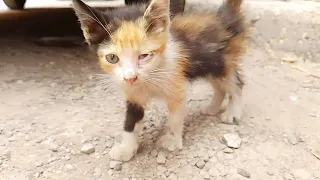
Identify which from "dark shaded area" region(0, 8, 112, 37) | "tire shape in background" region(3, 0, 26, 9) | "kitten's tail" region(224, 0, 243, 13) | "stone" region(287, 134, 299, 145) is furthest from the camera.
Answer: "tire shape in background" region(3, 0, 26, 9)

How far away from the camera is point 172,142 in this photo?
5.82 feet

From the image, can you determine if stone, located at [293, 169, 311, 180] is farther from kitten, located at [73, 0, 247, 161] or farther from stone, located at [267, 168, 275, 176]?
kitten, located at [73, 0, 247, 161]

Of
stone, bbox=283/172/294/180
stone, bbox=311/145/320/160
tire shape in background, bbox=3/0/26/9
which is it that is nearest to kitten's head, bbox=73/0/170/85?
stone, bbox=283/172/294/180

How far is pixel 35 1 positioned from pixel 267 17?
3473 millimetres

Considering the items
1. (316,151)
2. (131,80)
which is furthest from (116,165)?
(316,151)

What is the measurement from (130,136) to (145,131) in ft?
0.70

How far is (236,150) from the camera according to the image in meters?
1.78

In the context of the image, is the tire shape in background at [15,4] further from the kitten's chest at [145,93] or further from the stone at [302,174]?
the stone at [302,174]

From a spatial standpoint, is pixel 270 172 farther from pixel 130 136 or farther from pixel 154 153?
pixel 130 136

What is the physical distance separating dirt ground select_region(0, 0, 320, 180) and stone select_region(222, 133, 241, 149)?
0.03 meters

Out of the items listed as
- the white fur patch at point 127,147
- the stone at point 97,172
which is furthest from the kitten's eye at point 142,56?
the stone at point 97,172

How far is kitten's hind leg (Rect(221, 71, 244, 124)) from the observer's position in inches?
79.4

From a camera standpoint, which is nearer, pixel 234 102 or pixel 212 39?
pixel 212 39

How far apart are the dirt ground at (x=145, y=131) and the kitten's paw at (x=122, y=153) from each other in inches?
Result: 1.1
